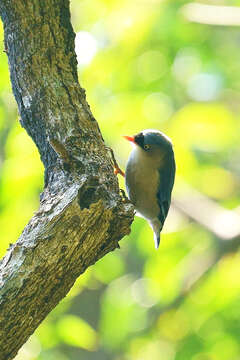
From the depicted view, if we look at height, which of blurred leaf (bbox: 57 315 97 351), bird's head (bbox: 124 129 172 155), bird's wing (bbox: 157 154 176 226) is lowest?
blurred leaf (bbox: 57 315 97 351)

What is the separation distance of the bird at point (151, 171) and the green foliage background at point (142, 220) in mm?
775

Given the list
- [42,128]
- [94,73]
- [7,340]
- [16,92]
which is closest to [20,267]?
[7,340]

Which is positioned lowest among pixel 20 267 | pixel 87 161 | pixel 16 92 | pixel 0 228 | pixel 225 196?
pixel 225 196

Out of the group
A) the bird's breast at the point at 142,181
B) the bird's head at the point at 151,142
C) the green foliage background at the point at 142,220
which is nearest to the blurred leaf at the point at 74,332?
the green foliage background at the point at 142,220

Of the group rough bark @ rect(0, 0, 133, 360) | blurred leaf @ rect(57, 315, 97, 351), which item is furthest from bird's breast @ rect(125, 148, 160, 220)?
→ rough bark @ rect(0, 0, 133, 360)

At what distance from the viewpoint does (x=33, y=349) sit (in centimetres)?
544

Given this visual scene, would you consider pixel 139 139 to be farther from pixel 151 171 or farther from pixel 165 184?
pixel 165 184

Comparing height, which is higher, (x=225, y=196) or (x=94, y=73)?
(x=94, y=73)

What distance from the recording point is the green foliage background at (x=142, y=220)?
18.4 ft

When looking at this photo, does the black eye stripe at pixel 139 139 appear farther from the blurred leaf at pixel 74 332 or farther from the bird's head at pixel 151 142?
the blurred leaf at pixel 74 332

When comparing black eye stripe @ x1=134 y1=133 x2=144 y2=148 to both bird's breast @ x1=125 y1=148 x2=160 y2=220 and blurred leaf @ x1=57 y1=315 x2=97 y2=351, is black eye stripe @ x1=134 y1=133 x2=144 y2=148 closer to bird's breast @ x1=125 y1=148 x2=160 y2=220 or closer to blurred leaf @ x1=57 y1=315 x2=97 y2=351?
bird's breast @ x1=125 y1=148 x2=160 y2=220

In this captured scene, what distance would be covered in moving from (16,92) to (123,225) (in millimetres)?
1116

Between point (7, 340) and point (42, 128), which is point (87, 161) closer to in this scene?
point (42, 128)

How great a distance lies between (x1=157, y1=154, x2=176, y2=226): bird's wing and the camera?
5000mm
